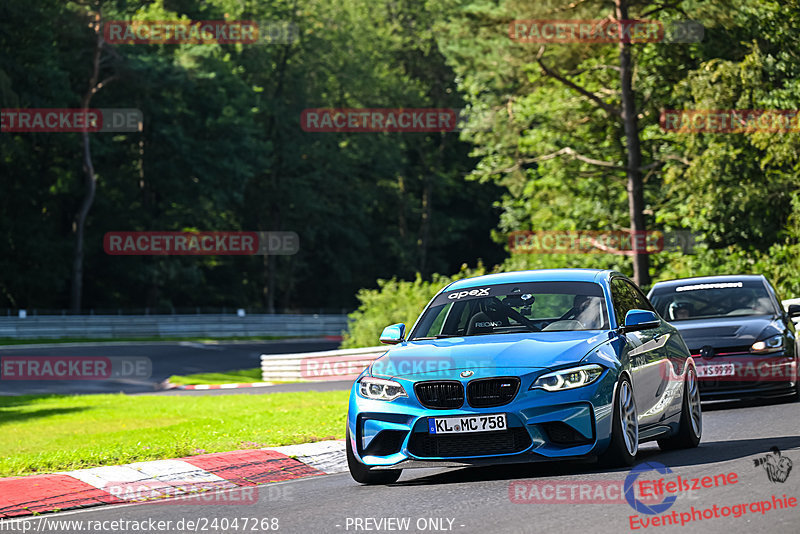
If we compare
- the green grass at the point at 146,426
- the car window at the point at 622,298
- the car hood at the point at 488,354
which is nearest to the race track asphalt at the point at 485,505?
the car hood at the point at 488,354

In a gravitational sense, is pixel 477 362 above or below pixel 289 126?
below

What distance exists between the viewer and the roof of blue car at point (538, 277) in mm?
10375

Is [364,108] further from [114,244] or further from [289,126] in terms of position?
[114,244]

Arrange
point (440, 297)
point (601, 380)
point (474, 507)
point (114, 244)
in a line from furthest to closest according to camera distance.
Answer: point (114, 244), point (440, 297), point (601, 380), point (474, 507)

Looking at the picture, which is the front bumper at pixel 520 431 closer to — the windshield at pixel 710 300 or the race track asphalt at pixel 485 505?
the race track asphalt at pixel 485 505


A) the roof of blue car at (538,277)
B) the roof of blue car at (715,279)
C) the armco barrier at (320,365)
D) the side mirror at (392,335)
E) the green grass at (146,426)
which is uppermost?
the roof of blue car at (538,277)

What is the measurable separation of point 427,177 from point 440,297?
246ft

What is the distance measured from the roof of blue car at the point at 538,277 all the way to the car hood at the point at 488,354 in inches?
35.9

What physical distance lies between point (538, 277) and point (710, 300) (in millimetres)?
6296

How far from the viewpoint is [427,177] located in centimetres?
8519

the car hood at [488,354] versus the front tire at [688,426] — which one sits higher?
the car hood at [488,354]

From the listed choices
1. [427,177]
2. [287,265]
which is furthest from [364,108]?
[287,265]

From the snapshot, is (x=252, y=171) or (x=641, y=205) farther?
(x=252, y=171)

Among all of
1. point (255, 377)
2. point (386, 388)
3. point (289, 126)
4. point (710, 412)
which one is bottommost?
point (255, 377)
